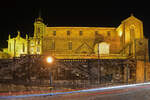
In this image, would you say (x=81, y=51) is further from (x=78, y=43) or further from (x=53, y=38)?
(x=53, y=38)

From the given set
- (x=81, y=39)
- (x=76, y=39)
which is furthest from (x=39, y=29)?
(x=81, y=39)

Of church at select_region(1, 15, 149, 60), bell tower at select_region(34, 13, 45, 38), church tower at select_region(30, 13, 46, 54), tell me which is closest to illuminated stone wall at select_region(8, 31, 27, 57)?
church at select_region(1, 15, 149, 60)

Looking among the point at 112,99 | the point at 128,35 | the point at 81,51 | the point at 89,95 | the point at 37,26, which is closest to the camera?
the point at 112,99

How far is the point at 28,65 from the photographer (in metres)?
23.9

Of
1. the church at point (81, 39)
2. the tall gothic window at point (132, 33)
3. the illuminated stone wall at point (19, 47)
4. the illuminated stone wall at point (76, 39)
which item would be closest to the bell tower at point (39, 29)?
the church at point (81, 39)

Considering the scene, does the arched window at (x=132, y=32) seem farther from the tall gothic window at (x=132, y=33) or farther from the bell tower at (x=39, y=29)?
the bell tower at (x=39, y=29)

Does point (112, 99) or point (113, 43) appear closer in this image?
point (112, 99)

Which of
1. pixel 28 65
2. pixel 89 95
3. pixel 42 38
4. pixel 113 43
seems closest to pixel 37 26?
pixel 42 38

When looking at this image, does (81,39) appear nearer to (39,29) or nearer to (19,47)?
(39,29)

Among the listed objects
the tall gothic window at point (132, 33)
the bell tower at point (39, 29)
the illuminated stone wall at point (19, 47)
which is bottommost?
the illuminated stone wall at point (19, 47)

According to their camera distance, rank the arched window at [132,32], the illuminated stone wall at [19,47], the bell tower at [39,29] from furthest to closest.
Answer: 1. the illuminated stone wall at [19,47]
2. the bell tower at [39,29]
3. the arched window at [132,32]

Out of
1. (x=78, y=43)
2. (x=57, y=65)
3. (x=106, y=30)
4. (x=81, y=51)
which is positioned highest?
(x=106, y=30)

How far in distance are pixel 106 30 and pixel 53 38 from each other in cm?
1683

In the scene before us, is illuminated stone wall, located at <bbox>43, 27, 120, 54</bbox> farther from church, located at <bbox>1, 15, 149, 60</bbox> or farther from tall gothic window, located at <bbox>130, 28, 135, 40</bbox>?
tall gothic window, located at <bbox>130, 28, 135, 40</bbox>
